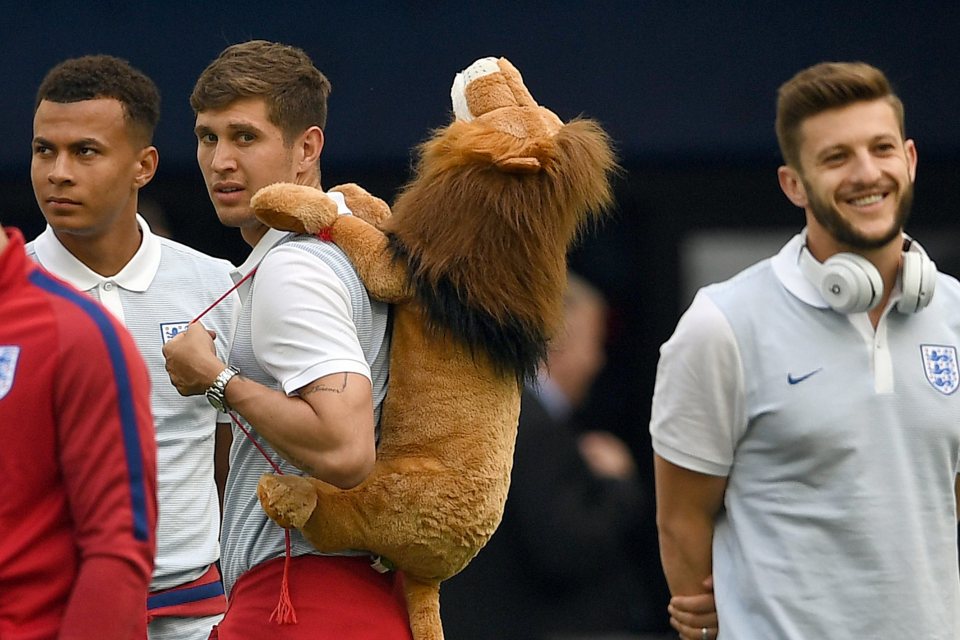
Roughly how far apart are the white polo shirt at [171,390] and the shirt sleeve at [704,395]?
116 centimetres

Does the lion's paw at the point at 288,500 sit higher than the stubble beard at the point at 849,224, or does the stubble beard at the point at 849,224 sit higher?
the stubble beard at the point at 849,224

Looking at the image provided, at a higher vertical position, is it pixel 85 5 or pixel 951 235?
pixel 85 5

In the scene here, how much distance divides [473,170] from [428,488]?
1.91 ft

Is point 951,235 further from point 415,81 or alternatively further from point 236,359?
point 236,359

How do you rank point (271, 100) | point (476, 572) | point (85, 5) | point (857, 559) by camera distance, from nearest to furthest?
point (857, 559), point (271, 100), point (476, 572), point (85, 5)

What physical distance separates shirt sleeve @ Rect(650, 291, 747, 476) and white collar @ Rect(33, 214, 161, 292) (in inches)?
52.6

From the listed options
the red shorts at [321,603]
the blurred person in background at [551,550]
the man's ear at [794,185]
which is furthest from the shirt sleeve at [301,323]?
the blurred person in background at [551,550]

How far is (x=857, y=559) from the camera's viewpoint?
2820 millimetres

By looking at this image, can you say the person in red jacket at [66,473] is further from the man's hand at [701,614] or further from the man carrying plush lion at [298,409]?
the man's hand at [701,614]

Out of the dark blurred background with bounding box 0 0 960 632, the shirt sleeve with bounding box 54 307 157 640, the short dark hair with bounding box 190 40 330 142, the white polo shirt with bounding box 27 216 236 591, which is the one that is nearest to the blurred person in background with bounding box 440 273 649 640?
the dark blurred background with bounding box 0 0 960 632

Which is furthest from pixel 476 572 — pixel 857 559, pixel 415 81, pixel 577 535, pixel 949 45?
pixel 949 45

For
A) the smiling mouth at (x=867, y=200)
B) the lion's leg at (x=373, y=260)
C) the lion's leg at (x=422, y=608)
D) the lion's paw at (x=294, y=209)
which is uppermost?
the smiling mouth at (x=867, y=200)

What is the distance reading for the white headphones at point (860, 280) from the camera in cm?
286

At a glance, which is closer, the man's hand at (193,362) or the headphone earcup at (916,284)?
the man's hand at (193,362)
